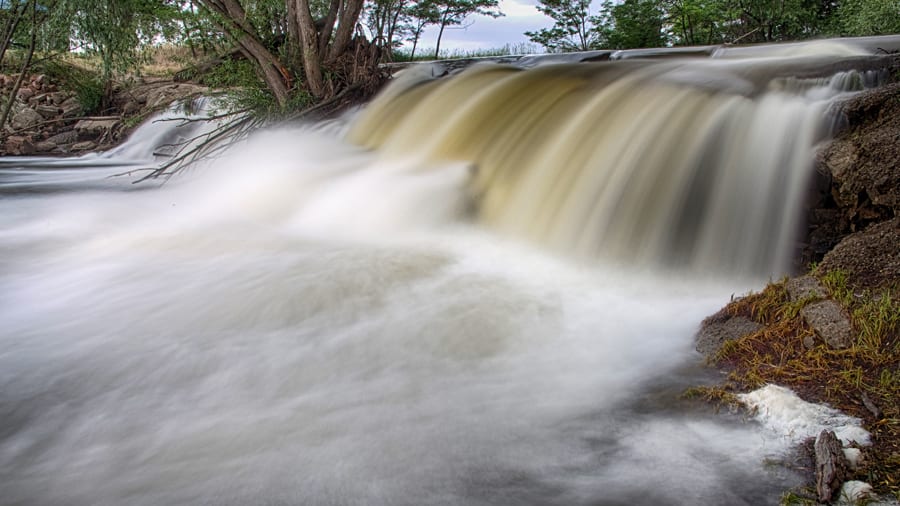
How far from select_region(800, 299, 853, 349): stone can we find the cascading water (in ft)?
1.87

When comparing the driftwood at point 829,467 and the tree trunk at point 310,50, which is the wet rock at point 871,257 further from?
the tree trunk at point 310,50

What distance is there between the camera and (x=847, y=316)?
2709mm

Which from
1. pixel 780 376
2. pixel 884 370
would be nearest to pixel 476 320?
pixel 780 376

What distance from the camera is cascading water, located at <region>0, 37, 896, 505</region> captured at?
85.2 inches

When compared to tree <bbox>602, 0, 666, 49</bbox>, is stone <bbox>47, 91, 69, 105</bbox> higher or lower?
lower

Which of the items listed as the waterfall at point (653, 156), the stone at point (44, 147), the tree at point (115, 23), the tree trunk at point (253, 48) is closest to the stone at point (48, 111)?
the stone at point (44, 147)

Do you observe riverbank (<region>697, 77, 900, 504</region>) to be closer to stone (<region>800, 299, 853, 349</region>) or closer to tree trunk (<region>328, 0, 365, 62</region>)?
stone (<region>800, 299, 853, 349</region>)

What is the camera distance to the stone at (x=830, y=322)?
2633 mm

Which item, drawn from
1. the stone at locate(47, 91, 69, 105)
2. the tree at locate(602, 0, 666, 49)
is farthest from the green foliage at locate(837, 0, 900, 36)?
the stone at locate(47, 91, 69, 105)

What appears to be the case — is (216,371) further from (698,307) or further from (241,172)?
(241,172)

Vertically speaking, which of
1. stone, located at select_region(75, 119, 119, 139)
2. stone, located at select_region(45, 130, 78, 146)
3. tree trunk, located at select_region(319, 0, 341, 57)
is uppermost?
tree trunk, located at select_region(319, 0, 341, 57)

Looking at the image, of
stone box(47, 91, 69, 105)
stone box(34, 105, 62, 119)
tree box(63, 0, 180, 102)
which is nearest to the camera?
tree box(63, 0, 180, 102)

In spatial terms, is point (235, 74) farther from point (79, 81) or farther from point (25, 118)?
point (79, 81)

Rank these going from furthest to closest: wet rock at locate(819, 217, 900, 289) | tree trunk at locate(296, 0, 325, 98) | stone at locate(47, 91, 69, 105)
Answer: stone at locate(47, 91, 69, 105), tree trunk at locate(296, 0, 325, 98), wet rock at locate(819, 217, 900, 289)
